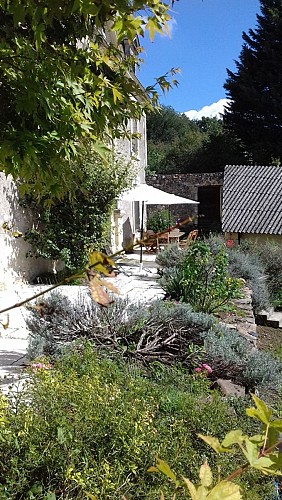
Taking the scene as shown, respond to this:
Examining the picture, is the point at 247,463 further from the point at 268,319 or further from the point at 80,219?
the point at 80,219

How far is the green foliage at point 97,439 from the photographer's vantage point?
1921 mm

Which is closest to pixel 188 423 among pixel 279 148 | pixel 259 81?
pixel 279 148

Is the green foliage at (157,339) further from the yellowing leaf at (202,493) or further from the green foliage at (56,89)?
the yellowing leaf at (202,493)

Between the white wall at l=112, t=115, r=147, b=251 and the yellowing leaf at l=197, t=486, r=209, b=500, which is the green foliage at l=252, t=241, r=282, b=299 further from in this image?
the yellowing leaf at l=197, t=486, r=209, b=500

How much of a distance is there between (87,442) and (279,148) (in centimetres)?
2396

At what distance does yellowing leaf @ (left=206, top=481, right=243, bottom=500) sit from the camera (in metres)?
0.72

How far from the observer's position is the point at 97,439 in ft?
6.84

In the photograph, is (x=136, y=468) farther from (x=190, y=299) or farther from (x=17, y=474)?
(x=190, y=299)

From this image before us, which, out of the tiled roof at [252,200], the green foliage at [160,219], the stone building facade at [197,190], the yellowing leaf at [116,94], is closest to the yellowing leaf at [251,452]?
the yellowing leaf at [116,94]

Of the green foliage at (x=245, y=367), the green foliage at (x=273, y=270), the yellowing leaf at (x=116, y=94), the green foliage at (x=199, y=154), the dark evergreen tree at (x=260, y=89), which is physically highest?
the dark evergreen tree at (x=260, y=89)

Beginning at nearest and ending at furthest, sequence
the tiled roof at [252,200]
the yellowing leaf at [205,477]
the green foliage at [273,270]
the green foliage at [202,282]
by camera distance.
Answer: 1. the yellowing leaf at [205,477]
2. the green foliage at [202,282]
3. the green foliage at [273,270]
4. the tiled roof at [252,200]

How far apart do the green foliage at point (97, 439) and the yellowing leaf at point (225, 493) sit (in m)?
1.19

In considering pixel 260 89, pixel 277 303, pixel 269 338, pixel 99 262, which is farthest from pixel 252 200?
pixel 99 262

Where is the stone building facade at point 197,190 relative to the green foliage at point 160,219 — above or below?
above
